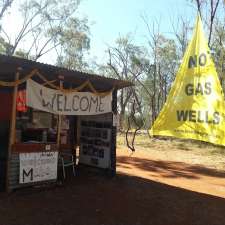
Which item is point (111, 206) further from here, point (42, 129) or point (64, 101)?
point (42, 129)

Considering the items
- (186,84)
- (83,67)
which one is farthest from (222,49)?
(186,84)

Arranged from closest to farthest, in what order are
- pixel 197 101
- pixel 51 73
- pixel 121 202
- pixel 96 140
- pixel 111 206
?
pixel 197 101 → pixel 111 206 → pixel 121 202 → pixel 51 73 → pixel 96 140

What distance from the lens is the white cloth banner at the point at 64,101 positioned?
30.3 feet

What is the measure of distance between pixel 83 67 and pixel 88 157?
37222mm

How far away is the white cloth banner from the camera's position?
364 inches

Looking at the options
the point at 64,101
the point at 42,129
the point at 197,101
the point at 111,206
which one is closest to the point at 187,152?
the point at 42,129

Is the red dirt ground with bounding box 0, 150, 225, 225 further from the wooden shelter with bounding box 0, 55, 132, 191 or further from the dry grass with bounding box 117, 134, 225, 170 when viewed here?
the dry grass with bounding box 117, 134, 225, 170

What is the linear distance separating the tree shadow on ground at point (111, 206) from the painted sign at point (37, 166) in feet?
1.28

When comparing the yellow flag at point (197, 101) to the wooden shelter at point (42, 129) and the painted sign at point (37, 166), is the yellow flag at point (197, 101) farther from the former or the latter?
the painted sign at point (37, 166)

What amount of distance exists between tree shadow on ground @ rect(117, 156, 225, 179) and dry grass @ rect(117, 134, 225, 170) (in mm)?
1007

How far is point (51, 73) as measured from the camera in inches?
392

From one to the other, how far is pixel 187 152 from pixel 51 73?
12202 mm

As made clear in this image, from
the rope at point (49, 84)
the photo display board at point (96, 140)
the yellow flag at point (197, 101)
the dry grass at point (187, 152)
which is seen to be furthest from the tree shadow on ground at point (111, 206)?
the dry grass at point (187, 152)

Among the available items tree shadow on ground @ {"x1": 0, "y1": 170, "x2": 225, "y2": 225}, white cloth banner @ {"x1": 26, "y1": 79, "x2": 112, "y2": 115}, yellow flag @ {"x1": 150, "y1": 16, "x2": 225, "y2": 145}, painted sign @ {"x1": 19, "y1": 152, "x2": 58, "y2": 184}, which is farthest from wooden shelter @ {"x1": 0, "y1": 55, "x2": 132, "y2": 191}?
yellow flag @ {"x1": 150, "y1": 16, "x2": 225, "y2": 145}
